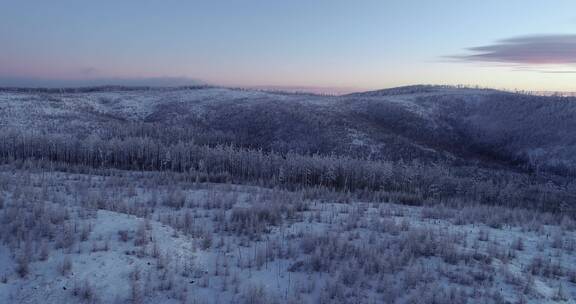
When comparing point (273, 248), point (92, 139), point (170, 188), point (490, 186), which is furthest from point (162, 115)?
point (273, 248)

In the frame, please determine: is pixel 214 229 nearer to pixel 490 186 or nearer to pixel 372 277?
pixel 372 277

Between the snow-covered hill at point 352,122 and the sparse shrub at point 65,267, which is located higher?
the snow-covered hill at point 352,122

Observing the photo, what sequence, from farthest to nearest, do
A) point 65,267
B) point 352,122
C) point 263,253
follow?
point 352,122
point 263,253
point 65,267

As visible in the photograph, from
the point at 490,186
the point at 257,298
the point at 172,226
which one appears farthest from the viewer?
the point at 490,186

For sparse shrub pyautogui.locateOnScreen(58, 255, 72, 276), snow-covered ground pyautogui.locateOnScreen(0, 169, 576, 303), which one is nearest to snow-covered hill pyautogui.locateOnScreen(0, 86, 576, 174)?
snow-covered ground pyautogui.locateOnScreen(0, 169, 576, 303)

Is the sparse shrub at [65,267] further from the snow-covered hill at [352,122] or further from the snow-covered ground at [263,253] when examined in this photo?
the snow-covered hill at [352,122]

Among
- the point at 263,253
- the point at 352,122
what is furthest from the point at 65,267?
the point at 352,122

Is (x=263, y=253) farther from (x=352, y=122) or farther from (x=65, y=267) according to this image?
(x=352, y=122)

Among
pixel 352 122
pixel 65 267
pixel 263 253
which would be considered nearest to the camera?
pixel 65 267

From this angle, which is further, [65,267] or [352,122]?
[352,122]

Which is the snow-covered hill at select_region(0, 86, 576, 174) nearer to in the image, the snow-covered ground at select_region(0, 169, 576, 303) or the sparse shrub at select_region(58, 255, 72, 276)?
the snow-covered ground at select_region(0, 169, 576, 303)

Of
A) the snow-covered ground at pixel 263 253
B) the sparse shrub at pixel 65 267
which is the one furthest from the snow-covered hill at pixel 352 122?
the sparse shrub at pixel 65 267
